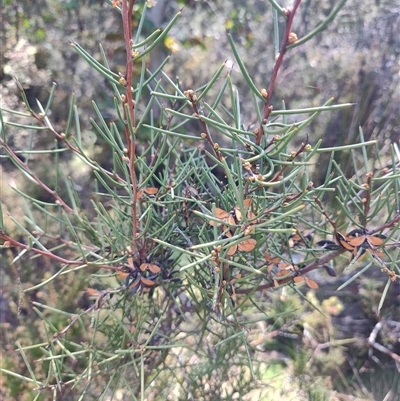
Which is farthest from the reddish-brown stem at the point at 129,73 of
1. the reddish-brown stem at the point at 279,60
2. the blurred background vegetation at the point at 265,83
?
the blurred background vegetation at the point at 265,83

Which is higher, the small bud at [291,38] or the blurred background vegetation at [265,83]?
the small bud at [291,38]

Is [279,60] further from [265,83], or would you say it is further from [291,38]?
[265,83]

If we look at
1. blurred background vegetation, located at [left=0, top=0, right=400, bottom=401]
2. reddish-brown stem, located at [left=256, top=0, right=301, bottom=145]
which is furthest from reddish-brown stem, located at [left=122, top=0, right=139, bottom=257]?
blurred background vegetation, located at [left=0, top=0, right=400, bottom=401]

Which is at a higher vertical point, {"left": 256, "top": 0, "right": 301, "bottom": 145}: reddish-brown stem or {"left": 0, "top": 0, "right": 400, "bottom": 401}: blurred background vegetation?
{"left": 256, "top": 0, "right": 301, "bottom": 145}: reddish-brown stem

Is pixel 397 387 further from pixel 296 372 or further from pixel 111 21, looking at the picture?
pixel 111 21

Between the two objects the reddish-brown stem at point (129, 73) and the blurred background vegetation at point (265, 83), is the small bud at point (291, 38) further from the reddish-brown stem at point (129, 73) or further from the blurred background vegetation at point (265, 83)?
the blurred background vegetation at point (265, 83)

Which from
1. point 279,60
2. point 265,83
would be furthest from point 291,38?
point 265,83

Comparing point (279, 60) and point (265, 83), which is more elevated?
point (279, 60)

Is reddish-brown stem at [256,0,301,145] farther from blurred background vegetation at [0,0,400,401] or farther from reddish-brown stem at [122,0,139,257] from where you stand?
blurred background vegetation at [0,0,400,401]
